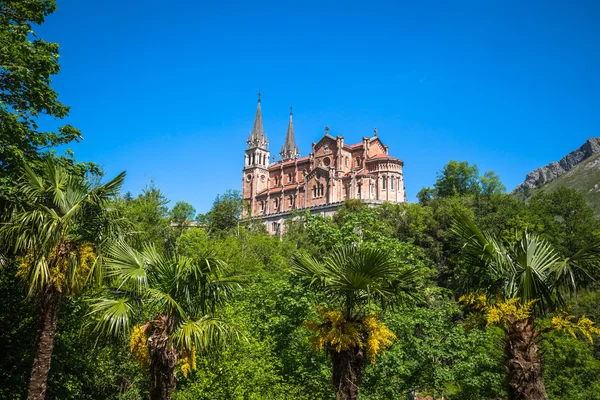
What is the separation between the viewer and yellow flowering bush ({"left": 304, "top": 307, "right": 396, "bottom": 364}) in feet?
31.3

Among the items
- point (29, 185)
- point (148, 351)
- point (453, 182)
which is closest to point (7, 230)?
point (29, 185)

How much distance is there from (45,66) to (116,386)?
10.5 metres

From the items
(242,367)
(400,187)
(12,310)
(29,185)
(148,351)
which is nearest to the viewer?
(148,351)

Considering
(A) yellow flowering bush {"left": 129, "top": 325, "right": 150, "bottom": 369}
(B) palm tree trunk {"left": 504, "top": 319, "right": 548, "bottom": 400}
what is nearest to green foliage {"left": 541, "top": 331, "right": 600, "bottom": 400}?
(B) palm tree trunk {"left": 504, "top": 319, "right": 548, "bottom": 400}

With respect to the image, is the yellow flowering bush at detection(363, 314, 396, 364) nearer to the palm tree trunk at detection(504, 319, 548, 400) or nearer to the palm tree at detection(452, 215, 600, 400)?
the palm tree at detection(452, 215, 600, 400)

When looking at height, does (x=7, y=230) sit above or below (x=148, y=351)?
above

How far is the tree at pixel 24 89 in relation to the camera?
42.6ft

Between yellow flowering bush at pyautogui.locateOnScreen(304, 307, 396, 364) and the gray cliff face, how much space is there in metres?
153

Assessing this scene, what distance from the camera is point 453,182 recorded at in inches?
2665

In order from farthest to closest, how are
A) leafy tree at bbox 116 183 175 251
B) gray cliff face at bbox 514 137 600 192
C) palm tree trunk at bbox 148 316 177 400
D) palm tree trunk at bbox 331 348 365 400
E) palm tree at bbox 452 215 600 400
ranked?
gray cliff face at bbox 514 137 600 192, leafy tree at bbox 116 183 175 251, palm tree trunk at bbox 331 348 365 400, palm tree trunk at bbox 148 316 177 400, palm tree at bbox 452 215 600 400

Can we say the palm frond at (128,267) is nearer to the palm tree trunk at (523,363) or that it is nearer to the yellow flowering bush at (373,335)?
the yellow flowering bush at (373,335)

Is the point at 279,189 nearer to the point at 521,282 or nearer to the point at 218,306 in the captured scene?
the point at 218,306

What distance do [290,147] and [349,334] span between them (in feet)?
289

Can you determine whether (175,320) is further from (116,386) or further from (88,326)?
(116,386)
